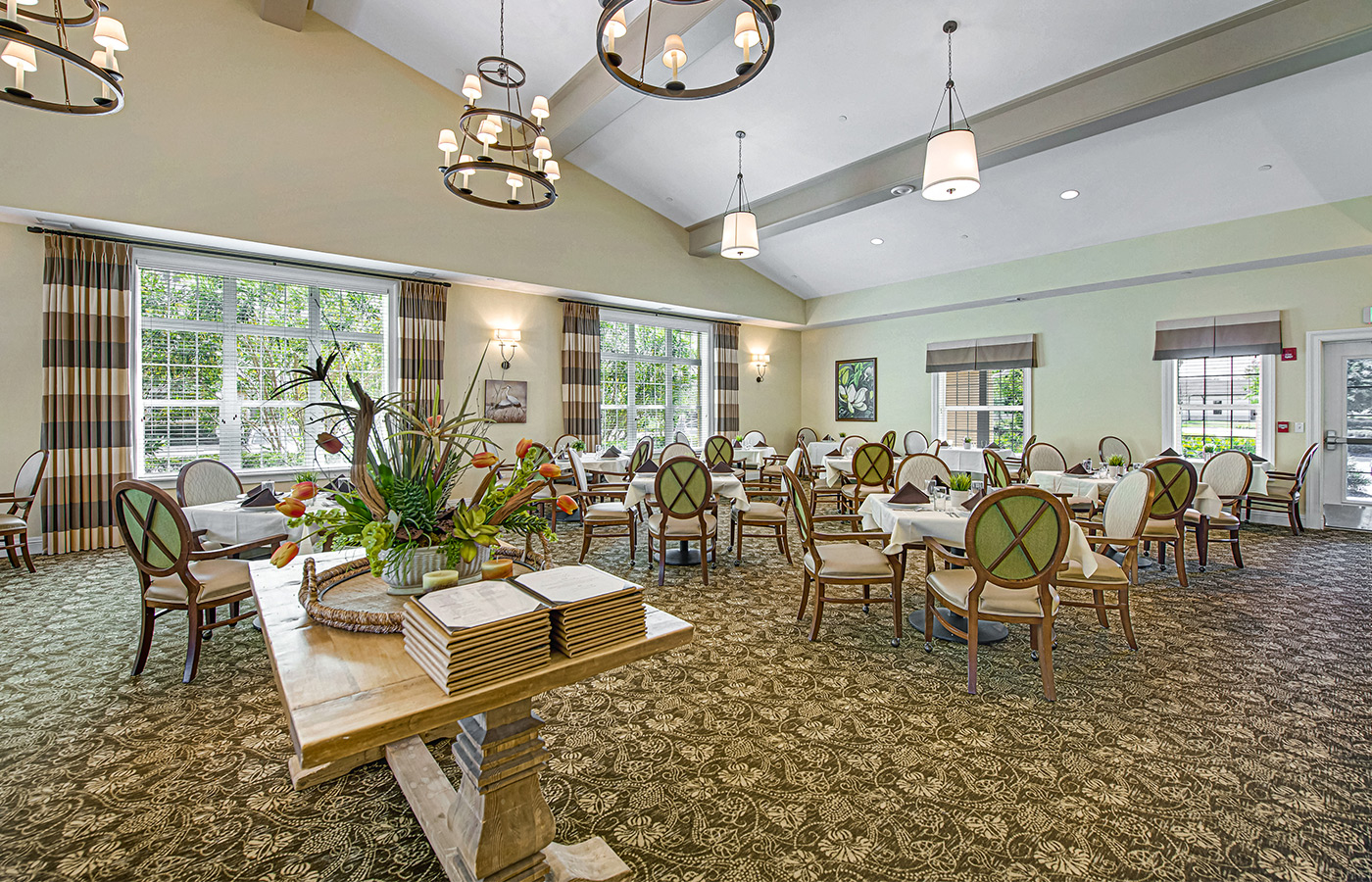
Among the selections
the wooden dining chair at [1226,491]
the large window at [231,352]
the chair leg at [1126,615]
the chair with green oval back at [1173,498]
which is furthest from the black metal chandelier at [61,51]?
the wooden dining chair at [1226,491]

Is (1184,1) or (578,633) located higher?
(1184,1)

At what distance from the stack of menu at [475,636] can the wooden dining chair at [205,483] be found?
3.91 meters

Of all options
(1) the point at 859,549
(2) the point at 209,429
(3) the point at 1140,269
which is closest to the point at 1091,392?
(3) the point at 1140,269

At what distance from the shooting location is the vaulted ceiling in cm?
431

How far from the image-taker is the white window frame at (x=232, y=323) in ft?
19.5

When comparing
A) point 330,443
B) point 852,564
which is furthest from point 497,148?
point 852,564

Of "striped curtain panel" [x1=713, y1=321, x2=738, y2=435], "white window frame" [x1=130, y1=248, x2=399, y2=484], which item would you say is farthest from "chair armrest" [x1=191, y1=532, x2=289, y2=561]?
"striped curtain panel" [x1=713, y1=321, x2=738, y2=435]

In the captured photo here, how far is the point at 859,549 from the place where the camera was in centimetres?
362

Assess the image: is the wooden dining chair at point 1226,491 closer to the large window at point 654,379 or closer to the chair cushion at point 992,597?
the chair cushion at point 992,597

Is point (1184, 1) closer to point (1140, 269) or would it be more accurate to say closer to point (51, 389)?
point (1140, 269)

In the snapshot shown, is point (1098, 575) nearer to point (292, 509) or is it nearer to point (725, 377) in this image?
point (292, 509)

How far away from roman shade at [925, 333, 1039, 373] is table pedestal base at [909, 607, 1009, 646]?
611cm

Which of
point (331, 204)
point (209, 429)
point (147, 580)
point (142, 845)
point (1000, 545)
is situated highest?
point (331, 204)

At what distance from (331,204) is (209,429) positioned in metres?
2.74
